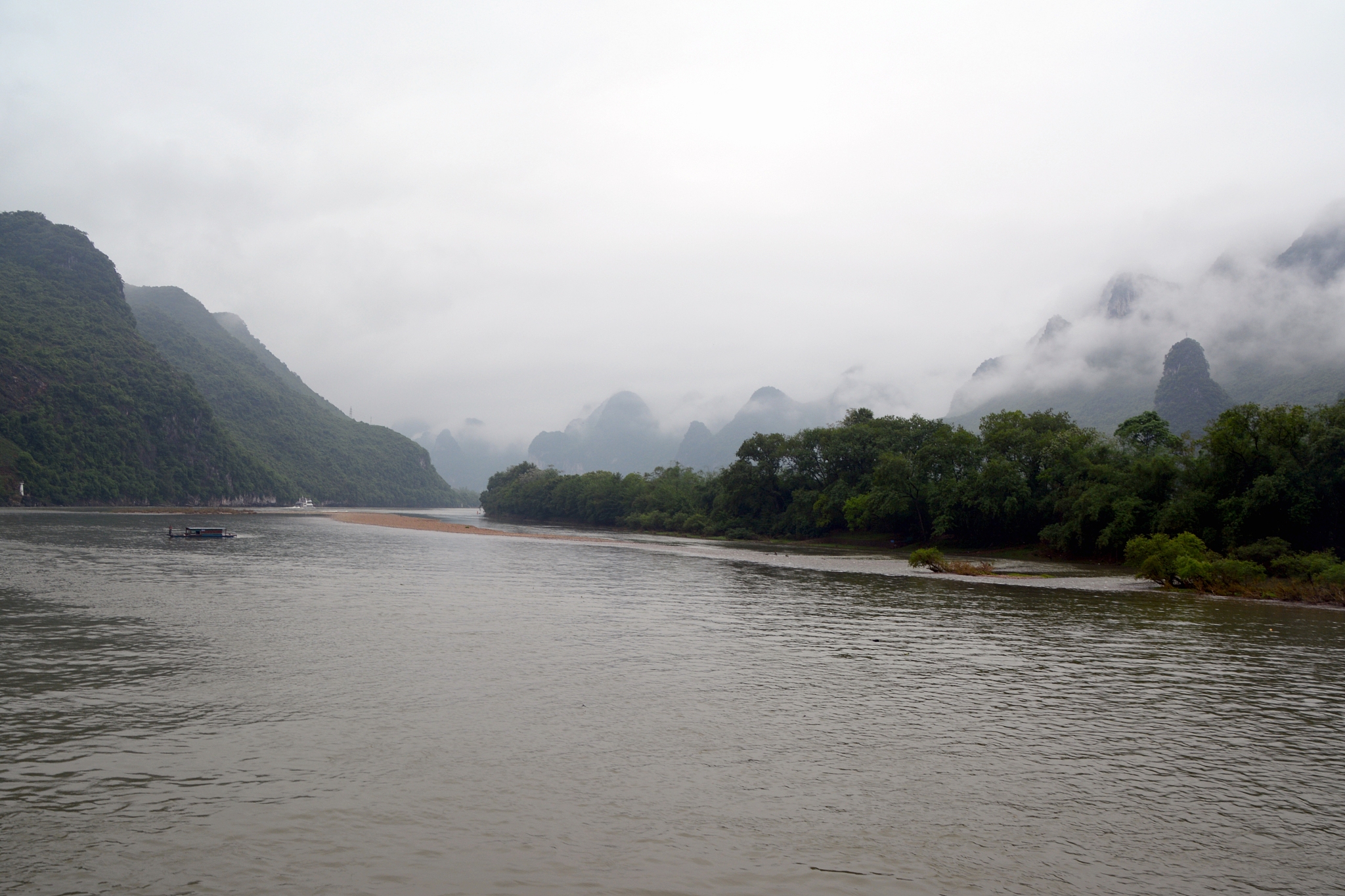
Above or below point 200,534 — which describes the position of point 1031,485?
above

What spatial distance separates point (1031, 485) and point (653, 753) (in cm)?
8095

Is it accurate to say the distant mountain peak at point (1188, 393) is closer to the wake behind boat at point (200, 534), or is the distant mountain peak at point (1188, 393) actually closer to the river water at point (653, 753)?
the river water at point (653, 753)

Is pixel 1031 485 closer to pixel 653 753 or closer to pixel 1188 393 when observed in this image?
pixel 653 753

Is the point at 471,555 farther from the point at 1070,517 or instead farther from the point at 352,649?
the point at 1070,517

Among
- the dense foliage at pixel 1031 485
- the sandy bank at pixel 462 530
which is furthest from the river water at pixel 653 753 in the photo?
the sandy bank at pixel 462 530

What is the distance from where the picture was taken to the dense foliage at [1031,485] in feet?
173

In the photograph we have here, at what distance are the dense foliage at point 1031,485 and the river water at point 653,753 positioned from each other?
2389 centimetres

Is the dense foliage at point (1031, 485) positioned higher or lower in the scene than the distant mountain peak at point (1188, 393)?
lower

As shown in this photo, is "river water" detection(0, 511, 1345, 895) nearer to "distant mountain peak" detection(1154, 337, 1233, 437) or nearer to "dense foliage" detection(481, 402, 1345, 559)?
"dense foliage" detection(481, 402, 1345, 559)

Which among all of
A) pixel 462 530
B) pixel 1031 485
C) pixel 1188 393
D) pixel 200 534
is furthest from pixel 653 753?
pixel 1188 393

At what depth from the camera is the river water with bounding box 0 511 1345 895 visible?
10.6 metres

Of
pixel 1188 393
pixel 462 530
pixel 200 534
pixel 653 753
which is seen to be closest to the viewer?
pixel 653 753

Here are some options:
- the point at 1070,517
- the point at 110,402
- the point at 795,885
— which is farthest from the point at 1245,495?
the point at 110,402

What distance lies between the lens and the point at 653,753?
50.0ft
